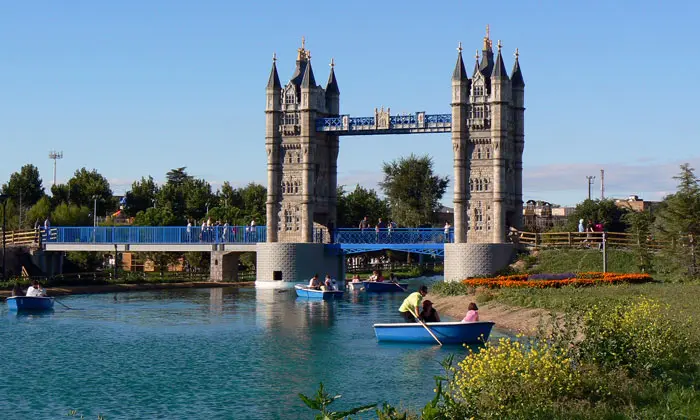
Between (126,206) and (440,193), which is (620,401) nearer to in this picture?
(440,193)

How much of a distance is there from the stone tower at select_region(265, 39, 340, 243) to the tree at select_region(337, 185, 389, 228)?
37473 mm

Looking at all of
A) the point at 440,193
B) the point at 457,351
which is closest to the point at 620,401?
the point at 457,351

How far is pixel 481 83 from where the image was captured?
2933 inches

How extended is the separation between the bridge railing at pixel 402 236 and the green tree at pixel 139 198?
70.1 m

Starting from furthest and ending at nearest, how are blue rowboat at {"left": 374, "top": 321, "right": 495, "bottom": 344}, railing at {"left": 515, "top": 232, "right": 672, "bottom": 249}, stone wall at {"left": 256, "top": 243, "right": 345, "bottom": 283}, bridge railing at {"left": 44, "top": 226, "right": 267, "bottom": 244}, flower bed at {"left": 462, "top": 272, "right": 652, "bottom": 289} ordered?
1. bridge railing at {"left": 44, "top": 226, "right": 267, "bottom": 244}
2. stone wall at {"left": 256, "top": 243, "right": 345, "bottom": 283}
3. railing at {"left": 515, "top": 232, "right": 672, "bottom": 249}
4. flower bed at {"left": 462, "top": 272, "right": 652, "bottom": 289}
5. blue rowboat at {"left": 374, "top": 321, "right": 495, "bottom": 344}

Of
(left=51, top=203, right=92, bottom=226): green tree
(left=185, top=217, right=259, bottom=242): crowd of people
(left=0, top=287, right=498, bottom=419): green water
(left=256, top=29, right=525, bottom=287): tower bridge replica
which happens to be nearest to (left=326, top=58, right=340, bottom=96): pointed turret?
(left=256, top=29, right=525, bottom=287): tower bridge replica

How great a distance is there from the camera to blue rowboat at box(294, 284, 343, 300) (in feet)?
230

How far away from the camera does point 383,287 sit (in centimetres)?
8050

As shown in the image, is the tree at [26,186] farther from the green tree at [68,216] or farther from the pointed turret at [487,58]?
the pointed turret at [487,58]

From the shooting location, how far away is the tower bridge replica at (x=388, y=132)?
73500 millimetres

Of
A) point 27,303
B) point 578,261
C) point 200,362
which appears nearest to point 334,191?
point 578,261

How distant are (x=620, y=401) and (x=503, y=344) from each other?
2845mm

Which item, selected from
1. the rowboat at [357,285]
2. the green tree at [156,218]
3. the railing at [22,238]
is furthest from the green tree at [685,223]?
the green tree at [156,218]

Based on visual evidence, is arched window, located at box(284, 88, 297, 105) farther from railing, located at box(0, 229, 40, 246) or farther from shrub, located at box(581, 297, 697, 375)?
shrub, located at box(581, 297, 697, 375)
